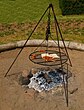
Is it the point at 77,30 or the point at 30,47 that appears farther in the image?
the point at 77,30

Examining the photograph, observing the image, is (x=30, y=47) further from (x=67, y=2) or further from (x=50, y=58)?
(x=67, y=2)

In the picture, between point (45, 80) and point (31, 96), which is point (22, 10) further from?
point (31, 96)

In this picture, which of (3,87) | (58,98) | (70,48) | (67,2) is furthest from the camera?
(67,2)

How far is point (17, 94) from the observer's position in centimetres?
896

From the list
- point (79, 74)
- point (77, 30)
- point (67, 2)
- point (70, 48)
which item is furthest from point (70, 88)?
point (67, 2)

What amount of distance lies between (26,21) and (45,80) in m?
7.37

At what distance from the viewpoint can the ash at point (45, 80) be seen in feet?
30.0

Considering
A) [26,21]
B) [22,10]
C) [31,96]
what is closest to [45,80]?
[31,96]

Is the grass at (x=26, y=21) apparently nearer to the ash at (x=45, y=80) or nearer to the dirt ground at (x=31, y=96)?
the dirt ground at (x=31, y=96)

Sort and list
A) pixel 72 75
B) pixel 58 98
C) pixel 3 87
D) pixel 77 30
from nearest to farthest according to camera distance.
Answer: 1. pixel 58 98
2. pixel 3 87
3. pixel 72 75
4. pixel 77 30

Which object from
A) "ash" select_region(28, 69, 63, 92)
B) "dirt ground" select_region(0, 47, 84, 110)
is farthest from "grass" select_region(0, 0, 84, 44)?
"ash" select_region(28, 69, 63, 92)

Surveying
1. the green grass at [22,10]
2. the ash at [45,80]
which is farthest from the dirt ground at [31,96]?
the green grass at [22,10]

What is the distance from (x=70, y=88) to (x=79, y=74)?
1.17m

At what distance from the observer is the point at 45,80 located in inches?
371
